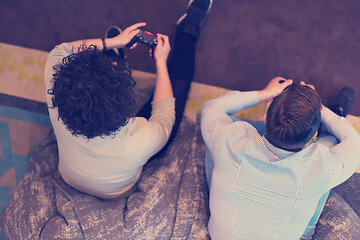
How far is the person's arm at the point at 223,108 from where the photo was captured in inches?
38.8

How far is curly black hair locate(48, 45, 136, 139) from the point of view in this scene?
→ 81cm

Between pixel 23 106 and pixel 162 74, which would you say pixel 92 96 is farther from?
pixel 23 106

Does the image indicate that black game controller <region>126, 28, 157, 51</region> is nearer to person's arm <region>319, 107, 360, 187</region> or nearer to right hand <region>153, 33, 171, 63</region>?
right hand <region>153, 33, 171, 63</region>

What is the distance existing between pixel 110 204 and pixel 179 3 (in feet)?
3.89

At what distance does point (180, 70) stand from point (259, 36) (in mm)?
521

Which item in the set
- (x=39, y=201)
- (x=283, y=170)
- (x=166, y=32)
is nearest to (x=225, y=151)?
(x=283, y=170)

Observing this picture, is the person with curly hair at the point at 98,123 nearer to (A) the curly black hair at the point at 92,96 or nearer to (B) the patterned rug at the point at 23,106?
(A) the curly black hair at the point at 92,96

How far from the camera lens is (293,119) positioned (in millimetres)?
843

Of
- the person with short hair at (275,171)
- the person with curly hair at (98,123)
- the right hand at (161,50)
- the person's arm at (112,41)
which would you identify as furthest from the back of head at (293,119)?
the person's arm at (112,41)

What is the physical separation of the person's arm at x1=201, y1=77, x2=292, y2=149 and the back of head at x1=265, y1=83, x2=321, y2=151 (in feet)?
0.55

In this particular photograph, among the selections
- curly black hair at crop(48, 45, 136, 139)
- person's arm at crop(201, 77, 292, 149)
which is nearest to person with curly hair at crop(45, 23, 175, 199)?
curly black hair at crop(48, 45, 136, 139)

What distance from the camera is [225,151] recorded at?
90 cm

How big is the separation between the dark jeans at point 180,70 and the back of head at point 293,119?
0.55 metres

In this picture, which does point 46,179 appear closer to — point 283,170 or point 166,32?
point 283,170
